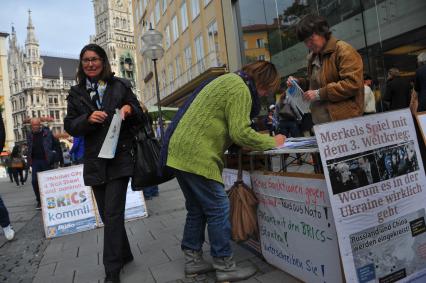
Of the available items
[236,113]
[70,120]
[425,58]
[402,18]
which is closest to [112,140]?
[70,120]

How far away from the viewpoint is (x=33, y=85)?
113688 mm

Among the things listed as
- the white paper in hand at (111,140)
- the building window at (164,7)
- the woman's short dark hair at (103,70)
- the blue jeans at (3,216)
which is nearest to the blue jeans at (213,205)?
the white paper in hand at (111,140)

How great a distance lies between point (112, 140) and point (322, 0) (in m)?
11.7

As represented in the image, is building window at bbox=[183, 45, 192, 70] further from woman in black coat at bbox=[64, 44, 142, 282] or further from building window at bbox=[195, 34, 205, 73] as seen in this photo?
woman in black coat at bbox=[64, 44, 142, 282]

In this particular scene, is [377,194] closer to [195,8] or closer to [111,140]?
[111,140]

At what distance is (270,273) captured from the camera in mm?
3139

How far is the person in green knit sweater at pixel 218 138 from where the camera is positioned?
9.14ft

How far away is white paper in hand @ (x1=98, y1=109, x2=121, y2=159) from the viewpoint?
3.21 metres

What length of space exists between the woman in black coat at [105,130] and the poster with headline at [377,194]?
1.76m

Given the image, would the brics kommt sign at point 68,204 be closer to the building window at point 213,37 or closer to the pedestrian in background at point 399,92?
the pedestrian in background at point 399,92

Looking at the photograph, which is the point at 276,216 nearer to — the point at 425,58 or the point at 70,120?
the point at 70,120

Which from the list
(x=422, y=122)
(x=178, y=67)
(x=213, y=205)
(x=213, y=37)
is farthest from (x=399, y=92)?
(x=178, y=67)

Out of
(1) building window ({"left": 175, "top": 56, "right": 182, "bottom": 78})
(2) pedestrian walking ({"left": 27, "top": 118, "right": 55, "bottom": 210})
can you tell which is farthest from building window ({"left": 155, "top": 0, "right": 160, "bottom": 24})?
(2) pedestrian walking ({"left": 27, "top": 118, "right": 55, "bottom": 210})

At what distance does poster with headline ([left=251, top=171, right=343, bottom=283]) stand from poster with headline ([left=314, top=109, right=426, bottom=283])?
0.14 meters
